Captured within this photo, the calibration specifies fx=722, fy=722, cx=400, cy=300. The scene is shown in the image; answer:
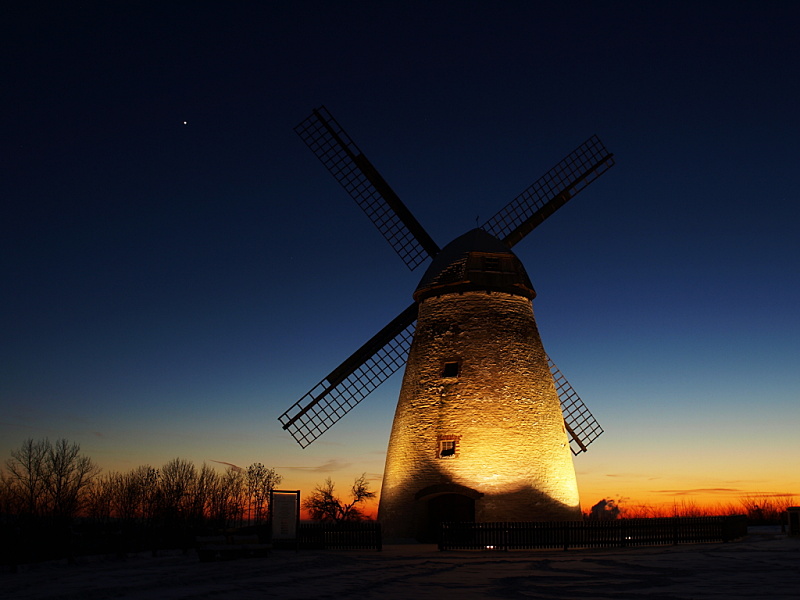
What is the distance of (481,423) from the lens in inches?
798

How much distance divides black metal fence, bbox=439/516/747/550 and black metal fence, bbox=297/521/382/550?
2164 mm

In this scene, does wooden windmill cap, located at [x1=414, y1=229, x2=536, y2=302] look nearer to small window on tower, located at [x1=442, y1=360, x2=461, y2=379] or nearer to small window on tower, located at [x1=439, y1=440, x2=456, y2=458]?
small window on tower, located at [x1=442, y1=360, x2=461, y2=379]

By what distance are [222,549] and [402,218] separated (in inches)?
514

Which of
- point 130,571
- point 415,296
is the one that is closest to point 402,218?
point 415,296

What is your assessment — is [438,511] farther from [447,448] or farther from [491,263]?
[491,263]

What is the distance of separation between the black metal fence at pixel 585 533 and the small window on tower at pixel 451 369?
14.4 feet

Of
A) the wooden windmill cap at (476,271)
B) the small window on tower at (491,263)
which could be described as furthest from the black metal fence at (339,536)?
the small window on tower at (491,263)

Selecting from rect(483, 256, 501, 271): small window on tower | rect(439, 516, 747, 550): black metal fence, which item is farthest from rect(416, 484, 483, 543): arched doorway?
rect(483, 256, 501, 271): small window on tower

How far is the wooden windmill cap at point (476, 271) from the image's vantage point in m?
21.7

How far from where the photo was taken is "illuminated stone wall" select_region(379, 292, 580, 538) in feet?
65.4

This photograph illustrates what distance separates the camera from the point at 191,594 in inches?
389

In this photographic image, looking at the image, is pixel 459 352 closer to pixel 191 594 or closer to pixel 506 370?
pixel 506 370

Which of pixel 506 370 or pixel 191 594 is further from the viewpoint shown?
pixel 506 370

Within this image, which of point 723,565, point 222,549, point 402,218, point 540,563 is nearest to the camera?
point 723,565
